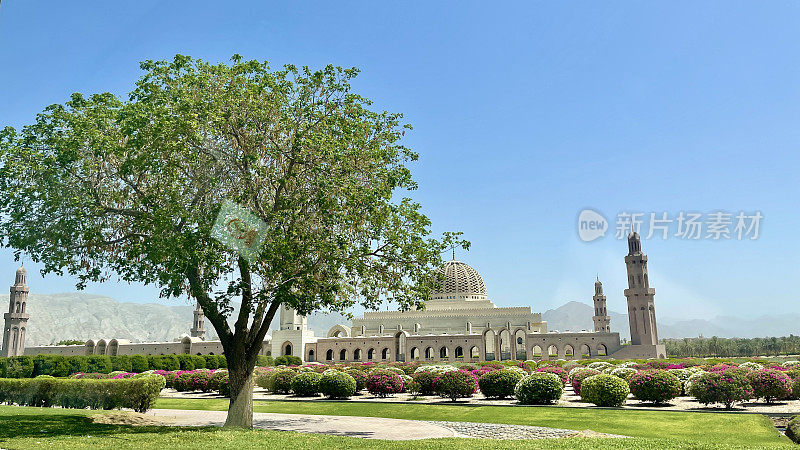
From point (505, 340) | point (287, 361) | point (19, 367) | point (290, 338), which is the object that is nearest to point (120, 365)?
point (19, 367)

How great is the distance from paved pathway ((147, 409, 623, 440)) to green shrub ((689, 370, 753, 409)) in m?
7.77

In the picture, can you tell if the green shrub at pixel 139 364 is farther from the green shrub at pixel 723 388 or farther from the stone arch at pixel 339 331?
the green shrub at pixel 723 388

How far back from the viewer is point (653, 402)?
2006cm

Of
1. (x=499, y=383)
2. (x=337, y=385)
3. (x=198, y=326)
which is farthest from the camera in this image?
(x=198, y=326)

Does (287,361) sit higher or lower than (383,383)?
higher

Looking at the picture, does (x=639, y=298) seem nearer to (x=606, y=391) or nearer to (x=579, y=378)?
(x=579, y=378)

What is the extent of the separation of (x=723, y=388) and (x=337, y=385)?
14.3 m

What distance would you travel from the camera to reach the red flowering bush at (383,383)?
78.1 ft

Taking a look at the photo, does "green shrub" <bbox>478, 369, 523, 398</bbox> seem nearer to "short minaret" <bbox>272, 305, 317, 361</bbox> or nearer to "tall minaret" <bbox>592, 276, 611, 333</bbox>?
"short minaret" <bbox>272, 305, 317, 361</bbox>

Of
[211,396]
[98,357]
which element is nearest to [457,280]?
[98,357]

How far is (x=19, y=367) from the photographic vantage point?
128ft

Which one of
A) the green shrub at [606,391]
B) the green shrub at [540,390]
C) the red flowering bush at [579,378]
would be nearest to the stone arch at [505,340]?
the red flowering bush at [579,378]

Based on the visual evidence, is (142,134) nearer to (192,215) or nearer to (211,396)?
(192,215)

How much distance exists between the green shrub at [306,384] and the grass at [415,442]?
340 centimetres
